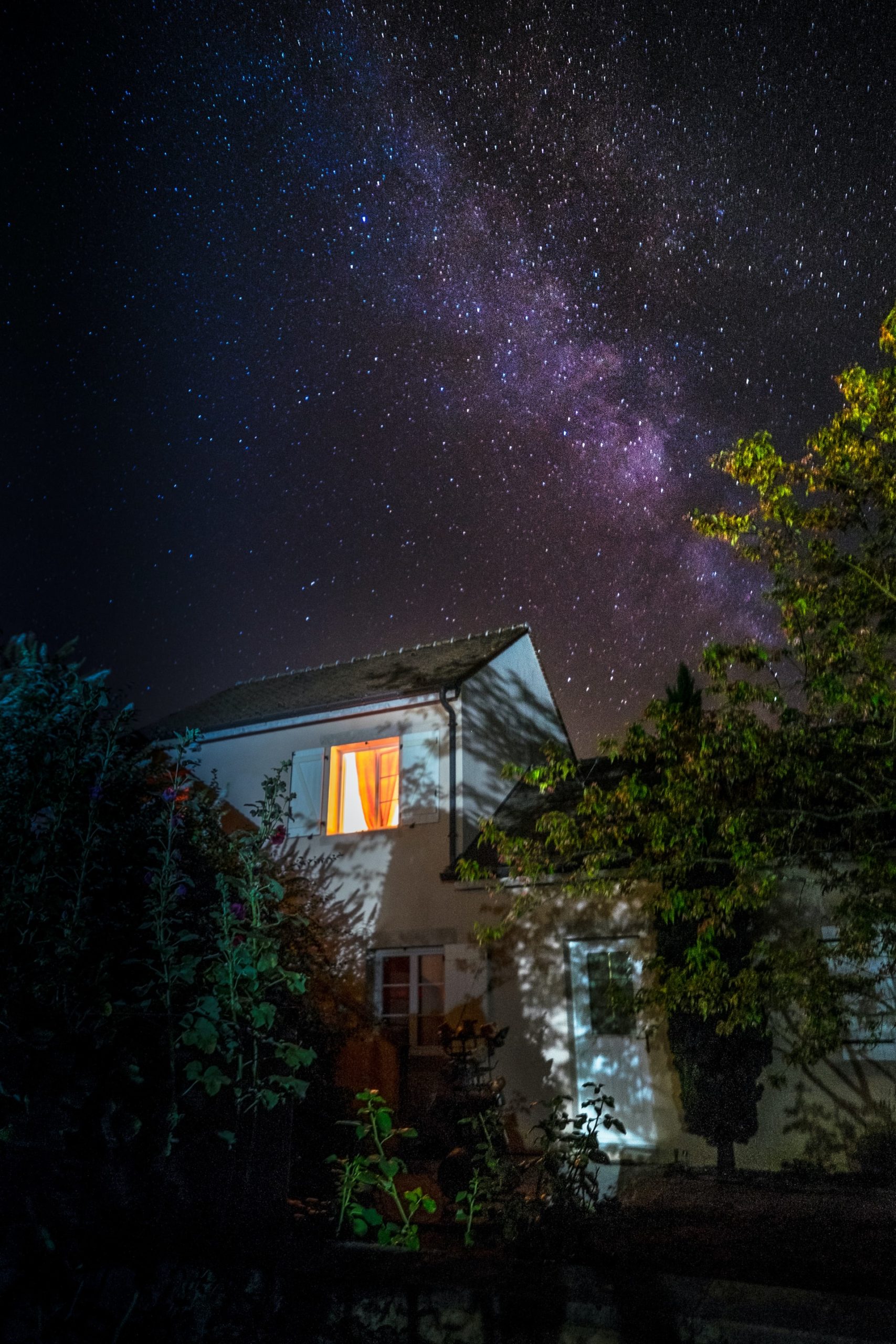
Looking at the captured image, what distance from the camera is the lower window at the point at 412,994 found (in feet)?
38.9

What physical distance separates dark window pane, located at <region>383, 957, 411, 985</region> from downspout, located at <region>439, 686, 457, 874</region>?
1.62m

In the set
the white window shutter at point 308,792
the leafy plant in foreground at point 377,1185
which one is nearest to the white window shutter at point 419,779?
the white window shutter at point 308,792

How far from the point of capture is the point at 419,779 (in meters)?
13.0

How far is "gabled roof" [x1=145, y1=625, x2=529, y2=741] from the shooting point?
13734mm

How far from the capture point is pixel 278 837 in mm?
5551

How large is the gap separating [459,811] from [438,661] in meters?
3.55

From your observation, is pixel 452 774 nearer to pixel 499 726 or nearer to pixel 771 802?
pixel 499 726

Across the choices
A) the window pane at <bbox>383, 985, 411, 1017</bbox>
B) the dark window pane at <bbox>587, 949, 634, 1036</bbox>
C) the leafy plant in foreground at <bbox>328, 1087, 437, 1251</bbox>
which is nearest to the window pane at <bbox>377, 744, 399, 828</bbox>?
the window pane at <bbox>383, 985, 411, 1017</bbox>

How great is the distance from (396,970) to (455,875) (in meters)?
1.83

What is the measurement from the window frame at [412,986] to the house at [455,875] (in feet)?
0.08

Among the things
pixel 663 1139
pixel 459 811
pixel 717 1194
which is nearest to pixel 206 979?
pixel 717 1194

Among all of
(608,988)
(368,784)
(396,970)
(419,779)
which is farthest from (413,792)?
(608,988)

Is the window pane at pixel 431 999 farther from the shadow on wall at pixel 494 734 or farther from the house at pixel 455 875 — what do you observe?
the shadow on wall at pixel 494 734

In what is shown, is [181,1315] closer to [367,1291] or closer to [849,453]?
[367,1291]
